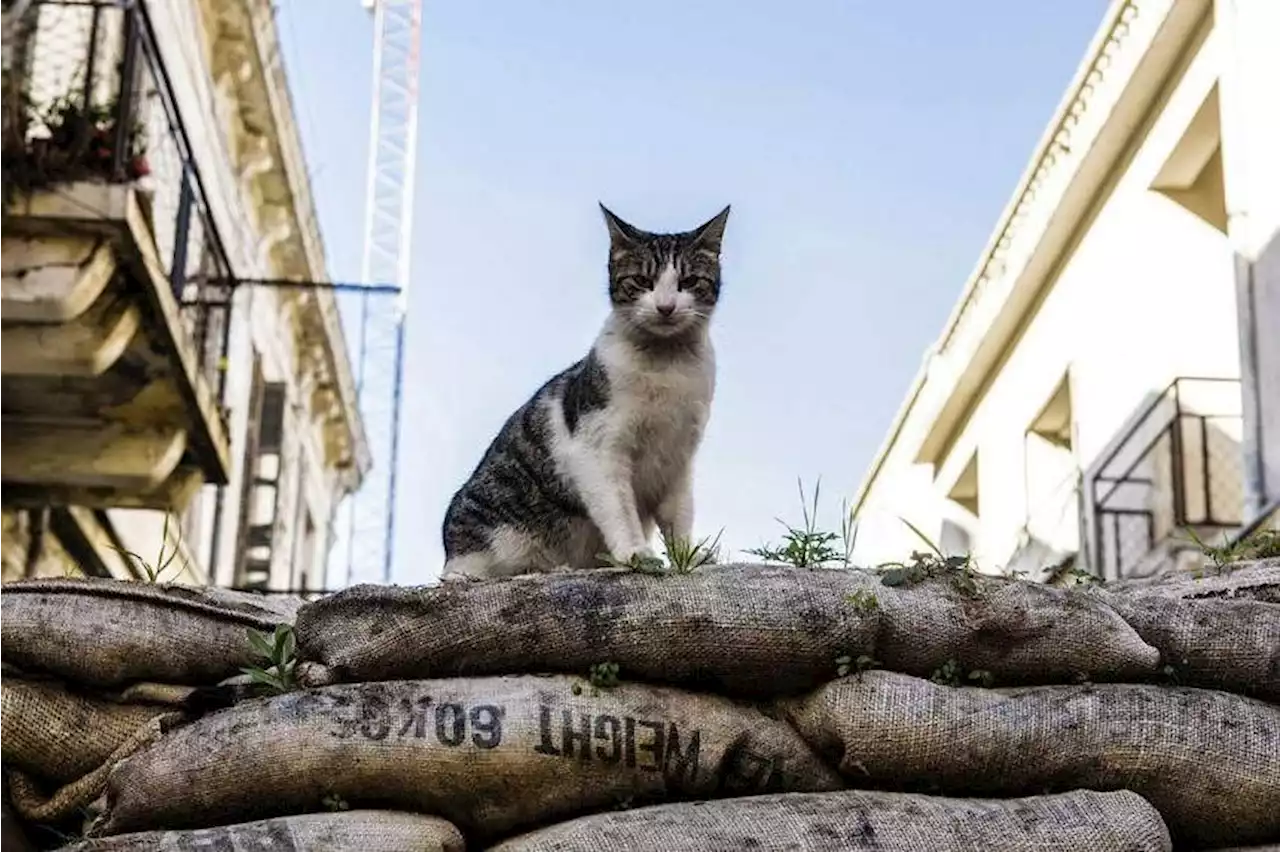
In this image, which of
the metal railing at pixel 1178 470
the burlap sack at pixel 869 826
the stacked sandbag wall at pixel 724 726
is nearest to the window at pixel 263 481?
the metal railing at pixel 1178 470

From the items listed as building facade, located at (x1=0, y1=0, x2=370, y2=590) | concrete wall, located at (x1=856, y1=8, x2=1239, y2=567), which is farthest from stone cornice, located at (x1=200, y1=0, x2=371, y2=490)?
concrete wall, located at (x1=856, y1=8, x2=1239, y2=567)

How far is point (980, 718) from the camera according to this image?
399 centimetres

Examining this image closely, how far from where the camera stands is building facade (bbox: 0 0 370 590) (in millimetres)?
9711

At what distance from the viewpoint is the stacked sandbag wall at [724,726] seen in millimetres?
3830

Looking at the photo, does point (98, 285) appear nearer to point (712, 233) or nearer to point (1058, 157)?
point (712, 233)

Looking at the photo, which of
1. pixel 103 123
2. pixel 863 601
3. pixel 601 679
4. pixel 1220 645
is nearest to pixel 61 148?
pixel 103 123

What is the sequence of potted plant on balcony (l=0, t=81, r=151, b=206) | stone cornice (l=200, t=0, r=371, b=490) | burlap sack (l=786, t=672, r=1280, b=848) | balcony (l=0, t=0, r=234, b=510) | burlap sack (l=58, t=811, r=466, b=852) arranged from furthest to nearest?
1. stone cornice (l=200, t=0, r=371, b=490)
2. balcony (l=0, t=0, r=234, b=510)
3. potted plant on balcony (l=0, t=81, r=151, b=206)
4. burlap sack (l=786, t=672, r=1280, b=848)
5. burlap sack (l=58, t=811, r=466, b=852)

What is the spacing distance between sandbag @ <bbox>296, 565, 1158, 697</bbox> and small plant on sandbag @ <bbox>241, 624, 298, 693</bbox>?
3cm

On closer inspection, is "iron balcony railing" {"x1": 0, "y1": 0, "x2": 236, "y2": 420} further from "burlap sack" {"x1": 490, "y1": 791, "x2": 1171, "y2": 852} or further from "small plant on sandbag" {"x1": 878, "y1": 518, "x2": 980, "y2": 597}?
"burlap sack" {"x1": 490, "y1": 791, "x2": 1171, "y2": 852}

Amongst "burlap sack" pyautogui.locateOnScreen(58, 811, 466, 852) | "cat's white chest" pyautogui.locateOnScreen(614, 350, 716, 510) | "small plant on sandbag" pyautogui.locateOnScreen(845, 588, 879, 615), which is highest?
"cat's white chest" pyautogui.locateOnScreen(614, 350, 716, 510)

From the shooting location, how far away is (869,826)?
3773 mm

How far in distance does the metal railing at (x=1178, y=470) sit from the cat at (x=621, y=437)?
6.74 m

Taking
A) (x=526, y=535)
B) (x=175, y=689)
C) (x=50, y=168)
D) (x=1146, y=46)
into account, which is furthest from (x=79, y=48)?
(x=175, y=689)

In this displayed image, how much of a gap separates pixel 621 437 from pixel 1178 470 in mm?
7446
